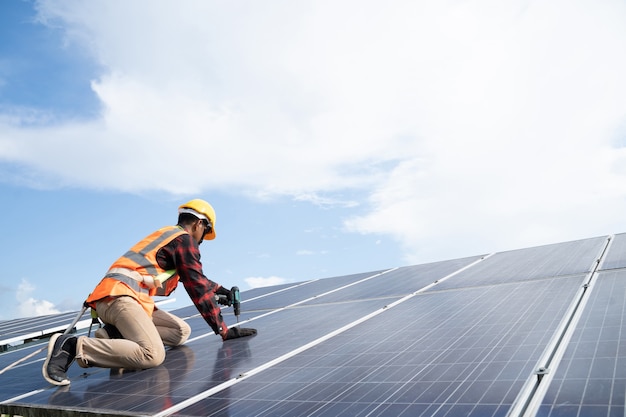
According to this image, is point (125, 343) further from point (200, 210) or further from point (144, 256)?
point (200, 210)

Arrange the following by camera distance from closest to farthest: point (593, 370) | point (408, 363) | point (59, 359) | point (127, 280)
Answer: point (593, 370), point (408, 363), point (59, 359), point (127, 280)

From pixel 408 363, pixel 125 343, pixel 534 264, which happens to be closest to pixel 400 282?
pixel 534 264

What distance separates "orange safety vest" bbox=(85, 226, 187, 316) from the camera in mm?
4902

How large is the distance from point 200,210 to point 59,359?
2012 mm

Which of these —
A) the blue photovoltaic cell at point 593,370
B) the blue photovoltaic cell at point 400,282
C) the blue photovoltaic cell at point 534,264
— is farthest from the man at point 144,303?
the blue photovoltaic cell at point 593,370

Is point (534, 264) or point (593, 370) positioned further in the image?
point (534, 264)

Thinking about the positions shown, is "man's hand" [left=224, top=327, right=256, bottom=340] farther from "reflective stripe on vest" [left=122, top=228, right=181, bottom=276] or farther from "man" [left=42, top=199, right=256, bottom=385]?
"reflective stripe on vest" [left=122, top=228, right=181, bottom=276]

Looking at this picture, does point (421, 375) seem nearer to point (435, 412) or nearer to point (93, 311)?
point (435, 412)

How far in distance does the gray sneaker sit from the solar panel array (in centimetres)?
13

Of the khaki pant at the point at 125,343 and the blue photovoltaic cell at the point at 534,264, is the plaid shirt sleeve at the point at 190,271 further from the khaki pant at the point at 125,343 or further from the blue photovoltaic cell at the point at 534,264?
the blue photovoltaic cell at the point at 534,264

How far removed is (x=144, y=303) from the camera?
5.11m

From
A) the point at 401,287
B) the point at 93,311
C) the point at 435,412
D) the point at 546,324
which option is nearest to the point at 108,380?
the point at 93,311

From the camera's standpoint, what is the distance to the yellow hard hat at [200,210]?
18.8 feet

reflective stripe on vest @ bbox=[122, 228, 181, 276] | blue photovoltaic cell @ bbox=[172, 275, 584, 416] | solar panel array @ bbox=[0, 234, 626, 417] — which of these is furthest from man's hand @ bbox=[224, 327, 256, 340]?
blue photovoltaic cell @ bbox=[172, 275, 584, 416]
